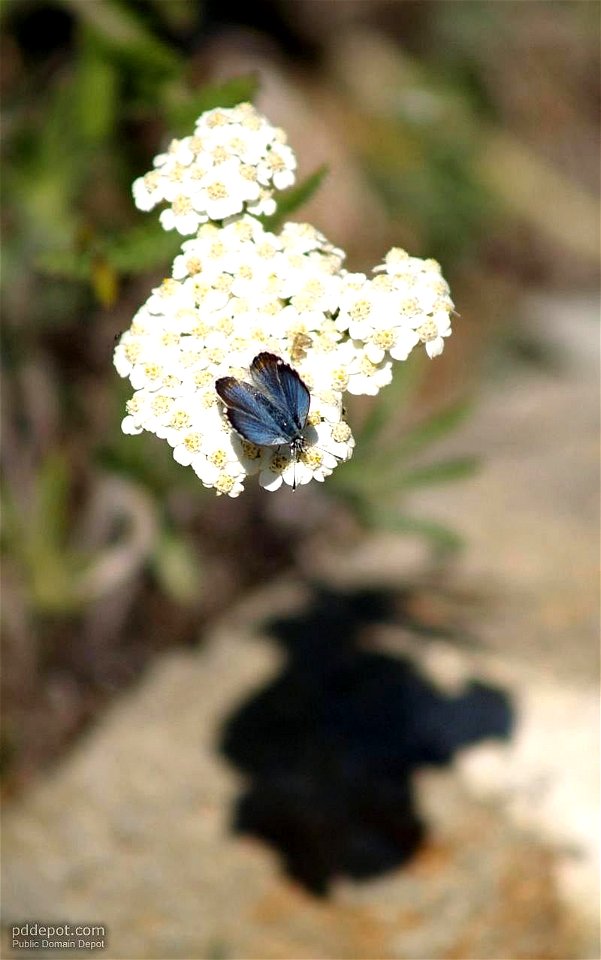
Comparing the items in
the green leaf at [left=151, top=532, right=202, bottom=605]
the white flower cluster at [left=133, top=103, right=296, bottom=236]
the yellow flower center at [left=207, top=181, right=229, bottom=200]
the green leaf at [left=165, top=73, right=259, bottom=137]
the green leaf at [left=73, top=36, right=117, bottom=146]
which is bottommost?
the yellow flower center at [left=207, top=181, right=229, bottom=200]

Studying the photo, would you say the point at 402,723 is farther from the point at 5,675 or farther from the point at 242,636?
the point at 5,675

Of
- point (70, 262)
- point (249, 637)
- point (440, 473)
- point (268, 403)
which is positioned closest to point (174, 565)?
point (249, 637)

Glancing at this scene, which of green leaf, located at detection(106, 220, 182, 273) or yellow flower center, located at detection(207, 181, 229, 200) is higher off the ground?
green leaf, located at detection(106, 220, 182, 273)

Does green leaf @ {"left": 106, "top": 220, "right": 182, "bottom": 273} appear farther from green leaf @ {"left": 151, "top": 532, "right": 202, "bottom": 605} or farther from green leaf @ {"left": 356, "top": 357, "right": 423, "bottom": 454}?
green leaf @ {"left": 151, "top": 532, "right": 202, "bottom": 605}

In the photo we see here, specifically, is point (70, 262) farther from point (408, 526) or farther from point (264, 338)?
point (408, 526)

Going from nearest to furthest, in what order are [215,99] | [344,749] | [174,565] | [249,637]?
[215,99] → [344,749] → [174,565] → [249,637]

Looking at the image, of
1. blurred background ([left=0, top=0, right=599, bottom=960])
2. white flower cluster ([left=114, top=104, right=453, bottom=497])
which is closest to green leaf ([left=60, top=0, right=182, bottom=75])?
blurred background ([left=0, top=0, right=599, bottom=960])

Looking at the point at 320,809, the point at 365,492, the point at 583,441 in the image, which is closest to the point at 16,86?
the point at 365,492

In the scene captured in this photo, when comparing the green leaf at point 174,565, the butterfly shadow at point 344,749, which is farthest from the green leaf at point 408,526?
the green leaf at point 174,565
